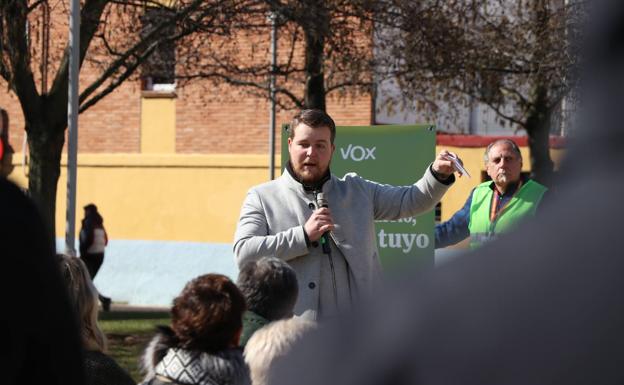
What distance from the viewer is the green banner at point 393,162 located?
7527 mm

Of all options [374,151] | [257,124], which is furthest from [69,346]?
[257,124]

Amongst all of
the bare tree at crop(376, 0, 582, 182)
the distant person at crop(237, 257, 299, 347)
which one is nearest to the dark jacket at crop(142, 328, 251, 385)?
the distant person at crop(237, 257, 299, 347)

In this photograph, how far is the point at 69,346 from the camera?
5.44 ft

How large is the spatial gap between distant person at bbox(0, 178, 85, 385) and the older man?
14.2 feet

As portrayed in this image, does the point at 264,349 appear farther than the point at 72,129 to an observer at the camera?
No

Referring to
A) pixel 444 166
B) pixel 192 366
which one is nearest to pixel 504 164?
pixel 444 166

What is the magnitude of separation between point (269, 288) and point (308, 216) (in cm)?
66

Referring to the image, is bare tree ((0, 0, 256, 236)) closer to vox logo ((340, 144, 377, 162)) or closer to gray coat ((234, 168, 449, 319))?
vox logo ((340, 144, 377, 162))

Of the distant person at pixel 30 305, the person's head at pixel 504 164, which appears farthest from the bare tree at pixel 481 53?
the distant person at pixel 30 305

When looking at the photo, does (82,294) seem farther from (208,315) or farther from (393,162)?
(393,162)

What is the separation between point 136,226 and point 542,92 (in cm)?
860

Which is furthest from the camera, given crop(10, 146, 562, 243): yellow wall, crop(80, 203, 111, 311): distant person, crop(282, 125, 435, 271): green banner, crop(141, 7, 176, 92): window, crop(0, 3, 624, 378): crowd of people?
crop(10, 146, 562, 243): yellow wall

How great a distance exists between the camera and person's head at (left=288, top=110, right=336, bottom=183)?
4836mm

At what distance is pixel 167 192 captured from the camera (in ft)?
68.5
